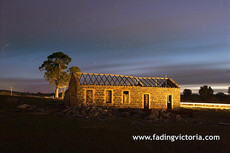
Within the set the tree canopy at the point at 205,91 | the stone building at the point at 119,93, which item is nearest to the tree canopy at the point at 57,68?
the stone building at the point at 119,93

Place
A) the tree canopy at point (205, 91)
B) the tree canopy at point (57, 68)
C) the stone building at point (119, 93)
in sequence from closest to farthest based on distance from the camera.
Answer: the stone building at point (119, 93), the tree canopy at point (57, 68), the tree canopy at point (205, 91)

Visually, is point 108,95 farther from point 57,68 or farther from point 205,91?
point 205,91

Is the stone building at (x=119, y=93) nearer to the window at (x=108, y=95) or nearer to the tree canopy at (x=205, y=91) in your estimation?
the window at (x=108, y=95)

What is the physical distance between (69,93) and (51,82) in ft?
67.3

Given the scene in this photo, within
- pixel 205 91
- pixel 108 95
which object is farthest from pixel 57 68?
pixel 205 91

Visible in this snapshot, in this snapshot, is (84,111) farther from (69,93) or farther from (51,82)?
(51,82)

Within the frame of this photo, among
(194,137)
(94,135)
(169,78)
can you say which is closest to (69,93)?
(169,78)

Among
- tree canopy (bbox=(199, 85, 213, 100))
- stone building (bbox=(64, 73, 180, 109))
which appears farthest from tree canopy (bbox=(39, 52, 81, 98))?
tree canopy (bbox=(199, 85, 213, 100))

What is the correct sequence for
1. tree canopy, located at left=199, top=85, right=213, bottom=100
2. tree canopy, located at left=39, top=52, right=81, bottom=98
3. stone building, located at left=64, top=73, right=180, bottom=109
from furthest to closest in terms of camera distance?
tree canopy, located at left=199, top=85, right=213, bottom=100 → tree canopy, located at left=39, top=52, right=81, bottom=98 → stone building, located at left=64, top=73, right=180, bottom=109

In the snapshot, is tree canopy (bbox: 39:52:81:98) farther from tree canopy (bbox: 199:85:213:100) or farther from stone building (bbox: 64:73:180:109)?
tree canopy (bbox: 199:85:213:100)

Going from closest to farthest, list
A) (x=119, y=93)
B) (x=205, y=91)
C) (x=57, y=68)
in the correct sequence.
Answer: (x=119, y=93)
(x=57, y=68)
(x=205, y=91)

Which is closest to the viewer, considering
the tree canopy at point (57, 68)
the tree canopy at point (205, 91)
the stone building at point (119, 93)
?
the stone building at point (119, 93)

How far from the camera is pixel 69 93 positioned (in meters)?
28.9

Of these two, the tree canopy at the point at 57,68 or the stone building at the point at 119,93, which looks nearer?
the stone building at the point at 119,93
